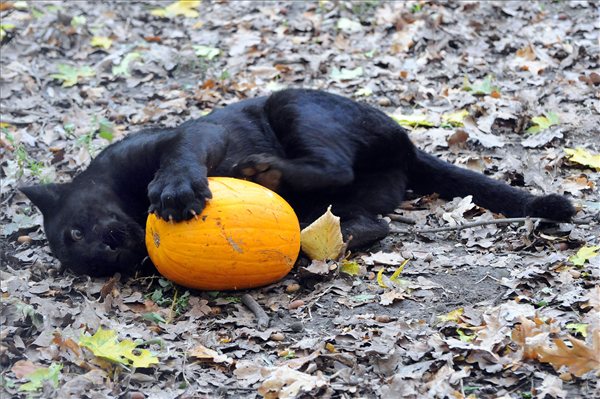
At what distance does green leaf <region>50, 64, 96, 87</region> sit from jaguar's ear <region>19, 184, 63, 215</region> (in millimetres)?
3491

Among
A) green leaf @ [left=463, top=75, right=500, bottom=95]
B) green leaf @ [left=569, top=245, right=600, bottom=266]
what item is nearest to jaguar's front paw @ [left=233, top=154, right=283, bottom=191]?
green leaf @ [left=569, top=245, right=600, bottom=266]

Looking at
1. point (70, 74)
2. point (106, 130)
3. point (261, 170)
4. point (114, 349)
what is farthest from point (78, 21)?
point (114, 349)

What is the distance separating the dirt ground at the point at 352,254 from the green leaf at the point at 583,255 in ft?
0.04

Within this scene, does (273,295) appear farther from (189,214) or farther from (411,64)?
(411,64)

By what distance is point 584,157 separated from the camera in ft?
20.7

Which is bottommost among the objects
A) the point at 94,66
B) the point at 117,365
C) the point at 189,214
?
A: the point at 94,66

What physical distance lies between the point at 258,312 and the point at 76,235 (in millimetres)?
1440

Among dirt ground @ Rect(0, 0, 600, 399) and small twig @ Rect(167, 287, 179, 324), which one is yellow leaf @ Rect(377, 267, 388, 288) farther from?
small twig @ Rect(167, 287, 179, 324)

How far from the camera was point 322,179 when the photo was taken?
562 centimetres

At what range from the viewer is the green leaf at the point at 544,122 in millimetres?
6949

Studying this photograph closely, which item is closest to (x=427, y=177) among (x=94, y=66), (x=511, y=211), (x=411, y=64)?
(x=511, y=211)

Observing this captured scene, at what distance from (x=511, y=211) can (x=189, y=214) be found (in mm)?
2259

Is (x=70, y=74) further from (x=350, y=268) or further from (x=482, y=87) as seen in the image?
(x=350, y=268)

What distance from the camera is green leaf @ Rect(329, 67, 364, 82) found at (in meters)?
8.62
